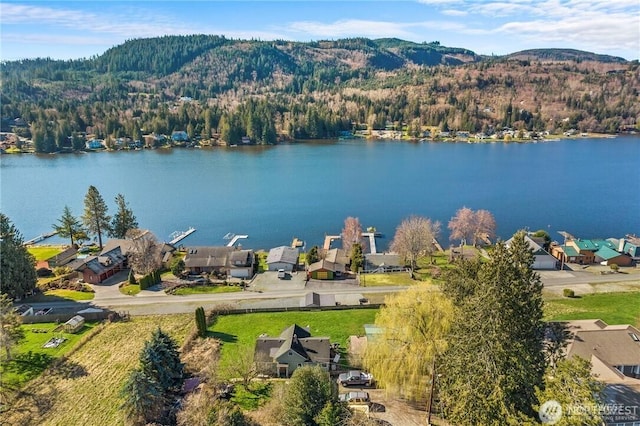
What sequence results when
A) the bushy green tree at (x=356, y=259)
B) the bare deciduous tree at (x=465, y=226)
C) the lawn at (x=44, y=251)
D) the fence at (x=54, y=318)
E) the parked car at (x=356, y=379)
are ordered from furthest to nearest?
the bare deciduous tree at (x=465, y=226) → the lawn at (x=44, y=251) → the bushy green tree at (x=356, y=259) → the fence at (x=54, y=318) → the parked car at (x=356, y=379)

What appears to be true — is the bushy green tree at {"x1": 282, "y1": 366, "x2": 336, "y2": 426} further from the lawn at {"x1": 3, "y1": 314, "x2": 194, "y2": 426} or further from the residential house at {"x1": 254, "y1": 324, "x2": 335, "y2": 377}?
the lawn at {"x1": 3, "y1": 314, "x2": 194, "y2": 426}

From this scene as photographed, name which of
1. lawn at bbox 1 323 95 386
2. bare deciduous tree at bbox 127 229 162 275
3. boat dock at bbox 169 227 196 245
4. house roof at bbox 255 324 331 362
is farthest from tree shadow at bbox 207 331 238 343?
boat dock at bbox 169 227 196 245

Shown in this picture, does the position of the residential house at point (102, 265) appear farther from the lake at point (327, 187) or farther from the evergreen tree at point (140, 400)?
the evergreen tree at point (140, 400)

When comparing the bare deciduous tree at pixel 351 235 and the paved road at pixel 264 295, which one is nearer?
the paved road at pixel 264 295

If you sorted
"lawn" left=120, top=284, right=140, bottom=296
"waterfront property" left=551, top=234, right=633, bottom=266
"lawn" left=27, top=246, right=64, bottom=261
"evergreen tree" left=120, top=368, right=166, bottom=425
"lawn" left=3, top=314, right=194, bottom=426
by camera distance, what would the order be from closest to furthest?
"evergreen tree" left=120, top=368, right=166, bottom=425
"lawn" left=3, top=314, right=194, bottom=426
"lawn" left=120, top=284, right=140, bottom=296
"waterfront property" left=551, top=234, right=633, bottom=266
"lawn" left=27, top=246, right=64, bottom=261

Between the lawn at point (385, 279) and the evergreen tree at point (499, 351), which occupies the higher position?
the evergreen tree at point (499, 351)

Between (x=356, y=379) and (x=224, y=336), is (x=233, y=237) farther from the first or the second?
(x=356, y=379)

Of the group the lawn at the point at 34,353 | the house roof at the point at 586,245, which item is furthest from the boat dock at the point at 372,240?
the lawn at the point at 34,353
